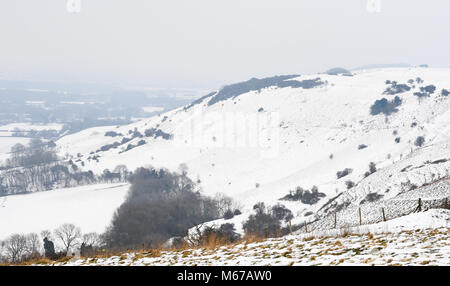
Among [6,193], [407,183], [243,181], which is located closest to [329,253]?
[407,183]

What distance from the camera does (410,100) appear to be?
19075cm

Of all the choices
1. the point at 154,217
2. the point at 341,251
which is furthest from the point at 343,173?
the point at 341,251

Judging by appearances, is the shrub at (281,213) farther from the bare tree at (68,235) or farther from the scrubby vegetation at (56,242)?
the bare tree at (68,235)

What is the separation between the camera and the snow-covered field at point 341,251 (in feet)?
31.7

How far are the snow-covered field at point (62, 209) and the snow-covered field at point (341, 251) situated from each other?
10530 cm

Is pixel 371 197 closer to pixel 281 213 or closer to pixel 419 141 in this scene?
pixel 281 213

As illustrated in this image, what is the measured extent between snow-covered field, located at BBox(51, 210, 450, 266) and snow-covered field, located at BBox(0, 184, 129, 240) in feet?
345

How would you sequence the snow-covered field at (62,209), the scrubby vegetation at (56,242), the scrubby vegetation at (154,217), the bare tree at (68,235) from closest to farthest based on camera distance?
the scrubby vegetation at (56,242) < the bare tree at (68,235) < the scrubby vegetation at (154,217) < the snow-covered field at (62,209)

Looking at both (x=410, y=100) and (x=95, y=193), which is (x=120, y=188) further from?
(x=410, y=100)

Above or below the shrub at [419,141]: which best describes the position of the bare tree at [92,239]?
below

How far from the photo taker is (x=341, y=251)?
11219 mm

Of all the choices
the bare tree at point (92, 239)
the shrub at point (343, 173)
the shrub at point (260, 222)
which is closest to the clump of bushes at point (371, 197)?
the shrub at point (260, 222)

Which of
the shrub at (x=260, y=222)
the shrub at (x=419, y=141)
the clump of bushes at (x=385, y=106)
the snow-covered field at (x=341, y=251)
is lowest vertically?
the shrub at (x=260, y=222)

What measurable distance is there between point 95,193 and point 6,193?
5546 cm
